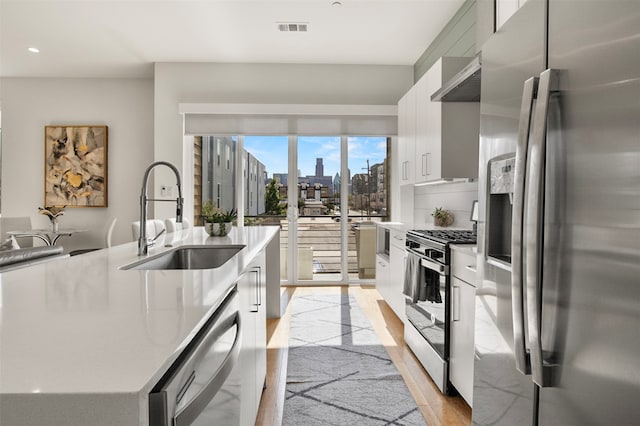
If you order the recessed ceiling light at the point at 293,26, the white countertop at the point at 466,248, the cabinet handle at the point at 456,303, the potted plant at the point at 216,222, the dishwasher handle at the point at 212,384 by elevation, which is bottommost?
the cabinet handle at the point at 456,303

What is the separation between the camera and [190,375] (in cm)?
73

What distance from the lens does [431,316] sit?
2.31m

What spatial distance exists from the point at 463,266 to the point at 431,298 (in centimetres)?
42

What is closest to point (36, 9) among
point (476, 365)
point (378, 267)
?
point (378, 267)

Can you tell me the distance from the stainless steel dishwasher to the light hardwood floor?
0.98m

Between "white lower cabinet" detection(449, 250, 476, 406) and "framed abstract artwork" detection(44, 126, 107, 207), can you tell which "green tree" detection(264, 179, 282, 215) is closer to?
"framed abstract artwork" detection(44, 126, 107, 207)

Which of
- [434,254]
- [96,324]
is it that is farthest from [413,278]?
[96,324]

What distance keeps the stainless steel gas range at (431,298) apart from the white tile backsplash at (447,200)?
0.88 meters

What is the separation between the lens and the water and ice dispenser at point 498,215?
133cm

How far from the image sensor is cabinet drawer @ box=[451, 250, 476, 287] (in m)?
1.89

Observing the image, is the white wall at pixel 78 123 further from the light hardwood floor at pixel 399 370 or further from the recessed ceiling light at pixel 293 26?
the light hardwood floor at pixel 399 370

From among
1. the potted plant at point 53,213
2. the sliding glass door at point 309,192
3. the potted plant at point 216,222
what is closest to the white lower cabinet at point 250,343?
the potted plant at point 216,222

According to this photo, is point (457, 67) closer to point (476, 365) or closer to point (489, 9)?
point (489, 9)

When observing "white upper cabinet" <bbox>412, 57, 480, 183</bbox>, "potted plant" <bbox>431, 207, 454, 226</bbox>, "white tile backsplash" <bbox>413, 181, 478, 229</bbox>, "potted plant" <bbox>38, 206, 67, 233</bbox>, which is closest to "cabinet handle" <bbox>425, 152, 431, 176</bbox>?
"white upper cabinet" <bbox>412, 57, 480, 183</bbox>
